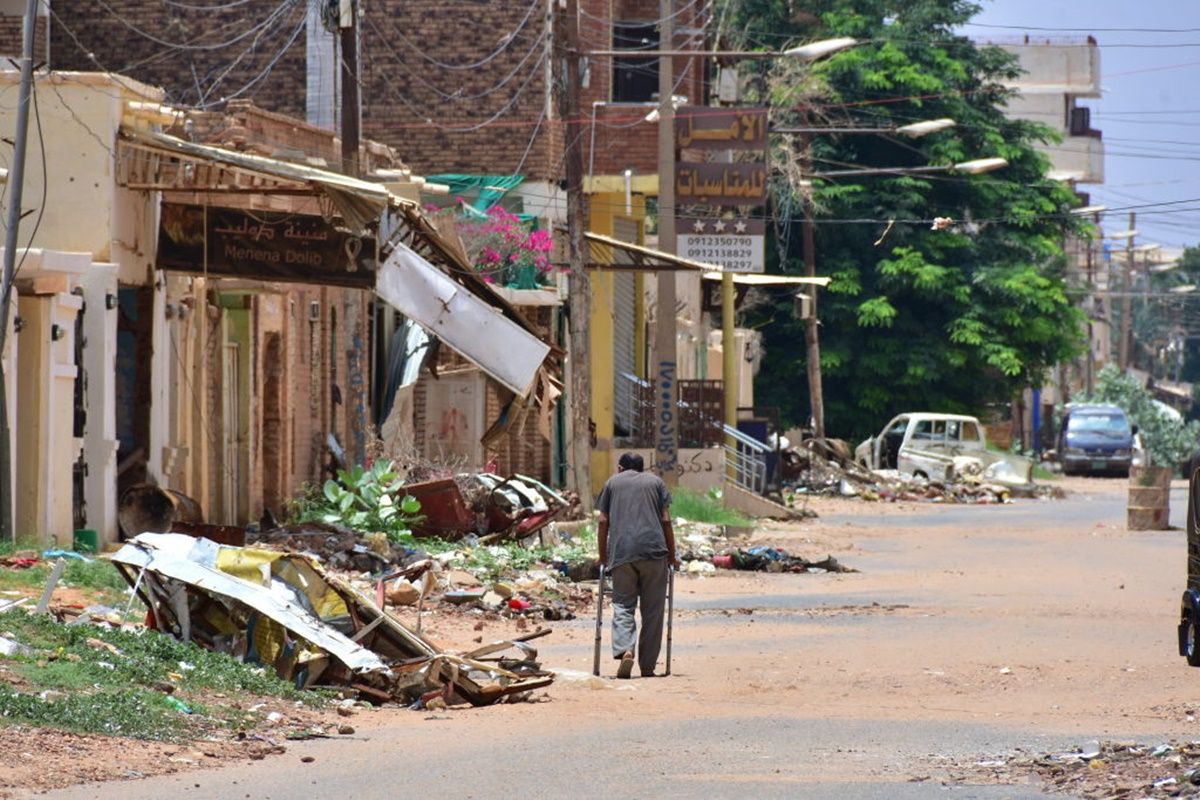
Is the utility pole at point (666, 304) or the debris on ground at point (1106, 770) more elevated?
the utility pole at point (666, 304)

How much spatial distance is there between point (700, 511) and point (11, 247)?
14469 millimetres

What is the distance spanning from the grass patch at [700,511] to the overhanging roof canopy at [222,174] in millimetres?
9143

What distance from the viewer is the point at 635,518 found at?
15.2m

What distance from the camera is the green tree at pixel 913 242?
54531 millimetres

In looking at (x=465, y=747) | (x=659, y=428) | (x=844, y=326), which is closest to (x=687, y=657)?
(x=465, y=747)

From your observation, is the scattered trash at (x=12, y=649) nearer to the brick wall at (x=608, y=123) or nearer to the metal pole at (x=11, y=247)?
the metal pole at (x=11, y=247)

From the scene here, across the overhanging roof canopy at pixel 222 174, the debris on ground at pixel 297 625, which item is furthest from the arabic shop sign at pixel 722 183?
the debris on ground at pixel 297 625

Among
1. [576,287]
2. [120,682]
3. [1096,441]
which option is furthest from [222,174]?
[1096,441]

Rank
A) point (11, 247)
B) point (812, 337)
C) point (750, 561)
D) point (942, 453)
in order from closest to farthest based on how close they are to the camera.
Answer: point (11, 247)
point (750, 561)
point (942, 453)
point (812, 337)

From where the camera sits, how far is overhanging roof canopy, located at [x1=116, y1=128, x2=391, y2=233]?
2050cm

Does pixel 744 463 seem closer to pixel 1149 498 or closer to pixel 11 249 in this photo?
pixel 1149 498

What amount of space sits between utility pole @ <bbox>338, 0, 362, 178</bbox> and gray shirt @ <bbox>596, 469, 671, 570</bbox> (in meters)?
9.80

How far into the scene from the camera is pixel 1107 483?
56.2 metres

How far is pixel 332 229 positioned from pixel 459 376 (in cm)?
1100
